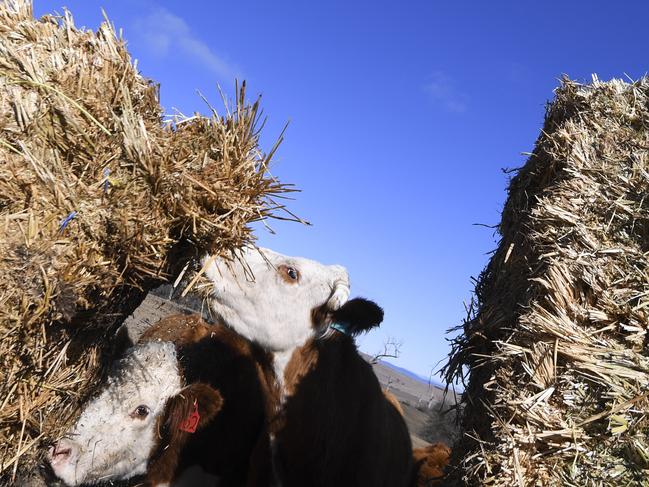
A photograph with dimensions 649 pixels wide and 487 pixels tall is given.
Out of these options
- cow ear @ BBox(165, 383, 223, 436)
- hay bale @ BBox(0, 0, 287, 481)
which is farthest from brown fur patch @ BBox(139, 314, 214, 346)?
hay bale @ BBox(0, 0, 287, 481)

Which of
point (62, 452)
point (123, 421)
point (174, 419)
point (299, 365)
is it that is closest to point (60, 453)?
point (62, 452)

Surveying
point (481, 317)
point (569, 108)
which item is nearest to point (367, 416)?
point (481, 317)

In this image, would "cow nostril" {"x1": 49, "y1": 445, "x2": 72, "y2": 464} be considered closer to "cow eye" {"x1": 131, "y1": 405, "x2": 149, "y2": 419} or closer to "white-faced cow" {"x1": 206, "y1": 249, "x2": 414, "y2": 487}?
"cow eye" {"x1": 131, "y1": 405, "x2": 149, "y2": 419}

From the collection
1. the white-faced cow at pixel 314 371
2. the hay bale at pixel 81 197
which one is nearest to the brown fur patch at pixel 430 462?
the white-faced cow at pixel 314 371

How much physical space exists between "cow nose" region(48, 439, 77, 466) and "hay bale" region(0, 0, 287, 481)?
30.5 inches

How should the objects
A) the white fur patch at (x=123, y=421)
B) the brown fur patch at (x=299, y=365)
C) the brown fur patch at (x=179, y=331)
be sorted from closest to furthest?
the white fur patch at (x=123, y=421), the brown fur patch at (x=299, y=365), the brown fur patch at (x=179, y=331)

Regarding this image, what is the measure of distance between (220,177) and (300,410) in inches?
92.9

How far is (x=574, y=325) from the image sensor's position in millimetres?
2982

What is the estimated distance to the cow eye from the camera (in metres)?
4.95

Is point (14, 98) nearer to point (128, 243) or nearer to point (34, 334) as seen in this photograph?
point (128, 243)

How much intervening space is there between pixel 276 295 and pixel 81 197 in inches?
88.2

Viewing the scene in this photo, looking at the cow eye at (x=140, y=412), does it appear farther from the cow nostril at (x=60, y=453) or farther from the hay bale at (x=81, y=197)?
the hay bale at (x=81, y=197)

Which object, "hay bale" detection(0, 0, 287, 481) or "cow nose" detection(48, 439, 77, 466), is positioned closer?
"hay bale" detection(0, 0, 287, 481)

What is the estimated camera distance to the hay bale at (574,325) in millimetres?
2703
